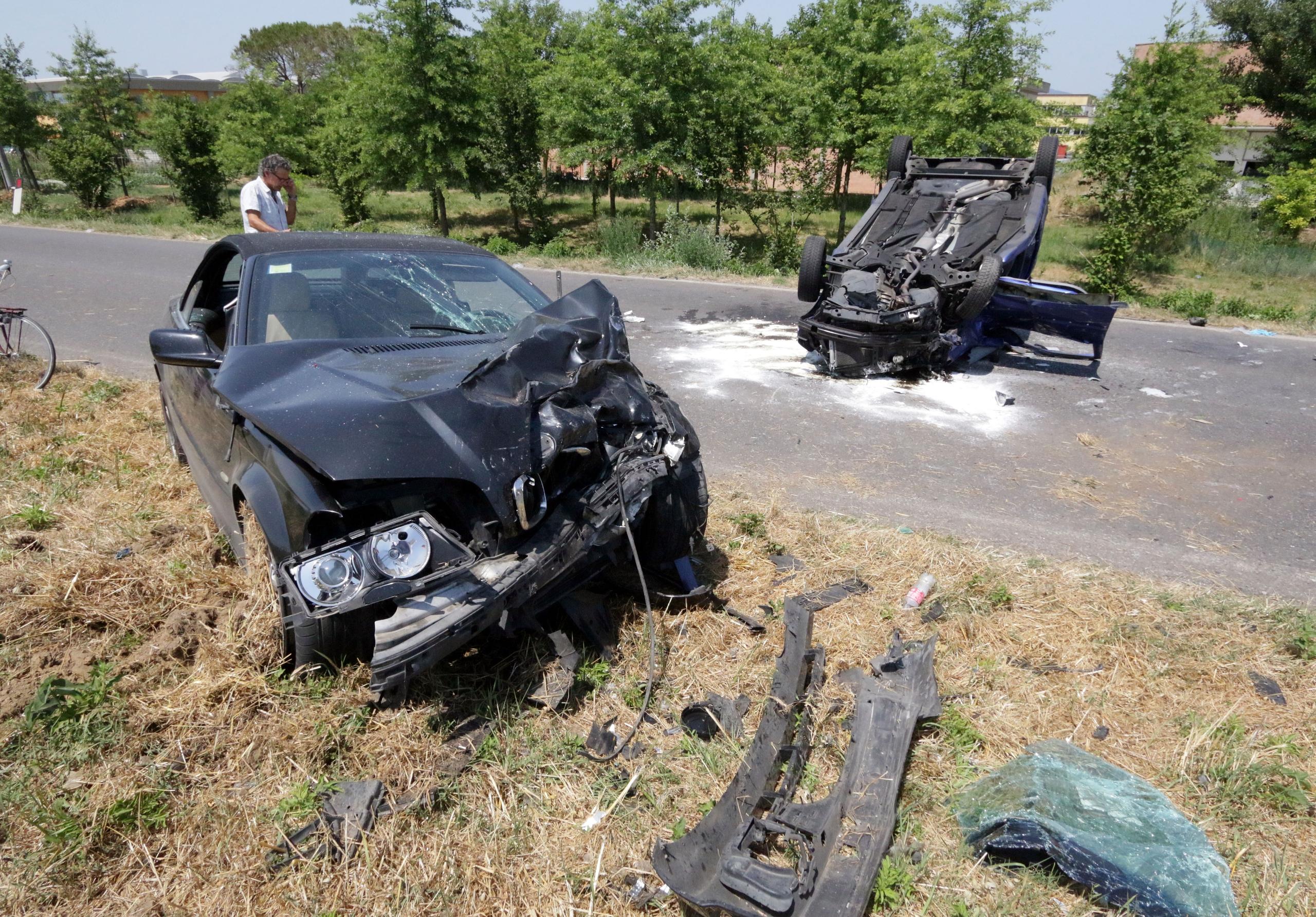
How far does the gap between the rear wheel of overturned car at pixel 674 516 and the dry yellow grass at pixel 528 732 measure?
31 centimetres

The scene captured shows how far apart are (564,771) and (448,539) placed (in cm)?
93

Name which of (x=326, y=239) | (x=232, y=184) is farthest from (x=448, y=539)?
(x=232, y=184)

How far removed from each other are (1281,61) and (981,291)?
29.3 metres

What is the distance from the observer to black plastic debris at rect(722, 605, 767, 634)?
3.58 m

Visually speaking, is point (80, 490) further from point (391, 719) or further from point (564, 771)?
point (564, 771)

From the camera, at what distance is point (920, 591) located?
3.85 metres

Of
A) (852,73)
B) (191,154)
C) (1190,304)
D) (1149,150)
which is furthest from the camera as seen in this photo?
(191,154)

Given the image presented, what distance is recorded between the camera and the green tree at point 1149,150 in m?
13.4

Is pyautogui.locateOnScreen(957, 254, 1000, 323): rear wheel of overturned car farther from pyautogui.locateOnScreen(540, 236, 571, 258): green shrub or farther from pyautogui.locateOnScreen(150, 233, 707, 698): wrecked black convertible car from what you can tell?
pyautogui.locateOnScreen(540, 236, 571, 258): green shrub

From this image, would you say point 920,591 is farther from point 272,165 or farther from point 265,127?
point 265,127

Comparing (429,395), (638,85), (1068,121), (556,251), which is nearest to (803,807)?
(429,395)

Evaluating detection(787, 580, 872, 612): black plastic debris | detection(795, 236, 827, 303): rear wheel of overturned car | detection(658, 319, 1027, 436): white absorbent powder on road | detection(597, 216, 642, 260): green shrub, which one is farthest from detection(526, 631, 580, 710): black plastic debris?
detection(597, 216, 642, 260): green shrub

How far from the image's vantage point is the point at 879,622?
3.65 meters

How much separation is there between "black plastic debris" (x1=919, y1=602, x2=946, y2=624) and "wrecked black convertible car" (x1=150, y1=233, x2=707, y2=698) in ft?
3.81
